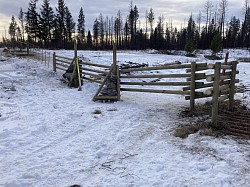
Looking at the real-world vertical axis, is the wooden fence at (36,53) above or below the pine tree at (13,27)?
below

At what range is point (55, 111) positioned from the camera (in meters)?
7.78

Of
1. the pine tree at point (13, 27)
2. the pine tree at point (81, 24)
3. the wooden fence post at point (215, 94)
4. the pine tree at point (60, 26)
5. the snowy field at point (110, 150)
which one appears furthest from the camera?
the pine tree at point (81, 24)

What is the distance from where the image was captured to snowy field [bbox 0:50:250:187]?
12.6ft

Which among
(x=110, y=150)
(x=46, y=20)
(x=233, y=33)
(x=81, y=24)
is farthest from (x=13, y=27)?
(x=110, y=150)

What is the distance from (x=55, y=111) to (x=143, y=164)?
14.6 ft

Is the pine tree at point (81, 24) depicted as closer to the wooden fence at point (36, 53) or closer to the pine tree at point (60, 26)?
the pine tree at point (60, 26)

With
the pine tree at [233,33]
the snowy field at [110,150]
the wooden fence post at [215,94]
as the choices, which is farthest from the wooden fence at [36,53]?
the pine tree at [233,33]

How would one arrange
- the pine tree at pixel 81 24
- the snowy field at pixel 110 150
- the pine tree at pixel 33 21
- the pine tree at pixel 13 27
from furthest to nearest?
the pine tree at pixel 81 24 < the pine tree at pixel 13 27 < the pine tree at pixel 33 21 < the snowy field at pixel 110 150

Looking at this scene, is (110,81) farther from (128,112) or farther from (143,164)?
(143,164)

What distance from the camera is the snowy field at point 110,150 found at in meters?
3.84

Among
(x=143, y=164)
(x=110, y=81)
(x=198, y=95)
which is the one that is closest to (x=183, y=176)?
(x=143, y=164)

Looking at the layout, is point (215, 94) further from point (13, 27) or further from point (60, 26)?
point (13, 27)

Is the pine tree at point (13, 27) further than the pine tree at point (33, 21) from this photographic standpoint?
Yes

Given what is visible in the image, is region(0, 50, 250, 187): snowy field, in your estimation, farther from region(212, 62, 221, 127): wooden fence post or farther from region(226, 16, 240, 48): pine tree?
region(226, 16, 240, 48): pine tree
